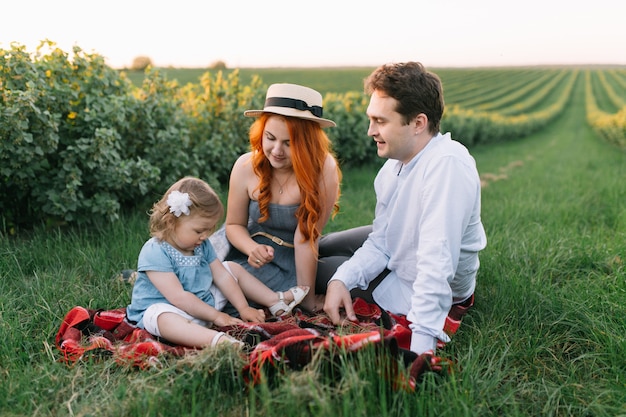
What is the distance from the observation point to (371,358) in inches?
99.0

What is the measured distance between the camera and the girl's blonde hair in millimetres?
3410

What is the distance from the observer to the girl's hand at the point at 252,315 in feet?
12.1

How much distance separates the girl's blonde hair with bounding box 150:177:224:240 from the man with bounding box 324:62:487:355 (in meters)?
0.89

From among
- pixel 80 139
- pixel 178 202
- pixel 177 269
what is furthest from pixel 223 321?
pixel 80 139

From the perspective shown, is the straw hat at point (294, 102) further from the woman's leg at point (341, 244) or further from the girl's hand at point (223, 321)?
the girl's hand at point (223, 321)

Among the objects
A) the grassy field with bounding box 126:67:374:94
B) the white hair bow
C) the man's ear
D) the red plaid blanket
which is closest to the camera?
the red plaid blanket

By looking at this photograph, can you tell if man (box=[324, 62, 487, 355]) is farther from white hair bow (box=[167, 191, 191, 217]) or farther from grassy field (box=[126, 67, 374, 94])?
grassy field (box=[126, 67, 374, 94])

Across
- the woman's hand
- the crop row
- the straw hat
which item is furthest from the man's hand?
the crop row

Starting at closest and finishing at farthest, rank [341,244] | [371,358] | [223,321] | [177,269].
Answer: [371,358] < [223,321] < [177,269] < [341,244]

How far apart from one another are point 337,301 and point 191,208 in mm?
1058

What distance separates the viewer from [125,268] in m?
4.60

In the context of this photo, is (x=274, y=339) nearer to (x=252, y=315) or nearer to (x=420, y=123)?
(x=252, y=315)

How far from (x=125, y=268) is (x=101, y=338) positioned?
1.50 m

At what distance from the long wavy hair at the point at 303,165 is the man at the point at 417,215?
20.7 inches
